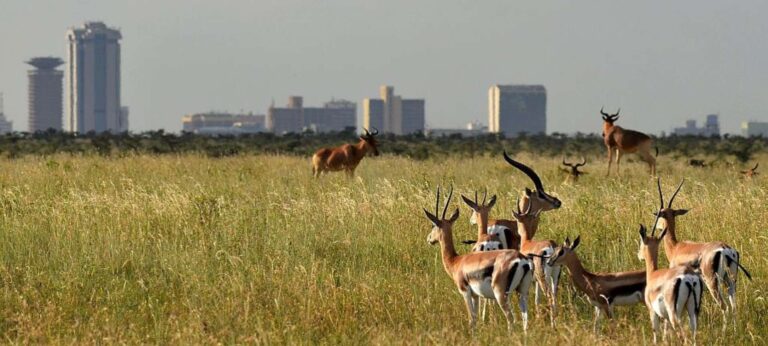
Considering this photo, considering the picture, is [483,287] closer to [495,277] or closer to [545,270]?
[495,277]

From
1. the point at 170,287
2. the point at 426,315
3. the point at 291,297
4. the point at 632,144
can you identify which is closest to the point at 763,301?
the point at 426,315

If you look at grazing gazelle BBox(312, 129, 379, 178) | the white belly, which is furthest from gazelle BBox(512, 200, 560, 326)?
grazing gazelle BBox(312, 129, 379, 178)

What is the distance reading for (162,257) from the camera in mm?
10195

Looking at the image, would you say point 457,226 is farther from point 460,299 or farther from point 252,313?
point 252,313

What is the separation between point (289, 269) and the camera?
9891mm

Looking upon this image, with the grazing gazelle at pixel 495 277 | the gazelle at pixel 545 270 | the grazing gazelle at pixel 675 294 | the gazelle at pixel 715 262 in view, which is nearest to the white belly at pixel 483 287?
the grazing gazelle at pixel 495 277

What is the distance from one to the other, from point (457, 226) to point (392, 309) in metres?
3.72

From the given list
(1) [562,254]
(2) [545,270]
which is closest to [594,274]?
(1) [562,254]

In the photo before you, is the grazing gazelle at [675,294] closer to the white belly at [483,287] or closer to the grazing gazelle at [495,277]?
the grazing gazelle at [495,277]

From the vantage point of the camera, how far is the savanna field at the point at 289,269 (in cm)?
770

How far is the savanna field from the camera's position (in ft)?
25.3

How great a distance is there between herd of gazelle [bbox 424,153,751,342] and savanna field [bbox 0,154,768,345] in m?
0.20

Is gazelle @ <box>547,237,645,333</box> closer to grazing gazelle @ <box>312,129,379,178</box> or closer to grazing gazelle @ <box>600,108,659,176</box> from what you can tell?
grazing gazelle @ <box>312,129,379,178</box>

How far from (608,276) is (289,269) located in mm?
3349
